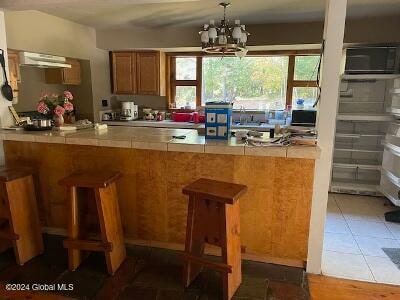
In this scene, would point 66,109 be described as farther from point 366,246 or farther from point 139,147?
point 366,246

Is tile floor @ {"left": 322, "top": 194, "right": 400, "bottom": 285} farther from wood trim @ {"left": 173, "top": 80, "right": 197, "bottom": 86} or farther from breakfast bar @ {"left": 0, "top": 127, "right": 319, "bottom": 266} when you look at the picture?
wood trim @ {"left": 173, "top": 80, "right": 197, "bottom": 86}

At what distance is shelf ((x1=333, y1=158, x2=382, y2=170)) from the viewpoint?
4.17 meters

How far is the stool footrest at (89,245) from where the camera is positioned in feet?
7.00

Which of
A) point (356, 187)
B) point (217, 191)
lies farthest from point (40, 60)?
point (356, 187)

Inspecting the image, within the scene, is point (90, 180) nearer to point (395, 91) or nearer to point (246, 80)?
point (395, 91)

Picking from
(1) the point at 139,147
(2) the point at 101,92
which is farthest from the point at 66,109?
(2) the point at 101,92

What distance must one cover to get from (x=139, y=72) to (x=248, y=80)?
1.92 metres

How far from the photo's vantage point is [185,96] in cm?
557

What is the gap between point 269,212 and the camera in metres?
2.28

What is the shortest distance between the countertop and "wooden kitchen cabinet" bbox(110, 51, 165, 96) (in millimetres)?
→ 2582

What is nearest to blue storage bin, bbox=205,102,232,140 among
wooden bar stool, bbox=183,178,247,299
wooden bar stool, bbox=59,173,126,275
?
wooden bar stool, bbox=183,178,247,299

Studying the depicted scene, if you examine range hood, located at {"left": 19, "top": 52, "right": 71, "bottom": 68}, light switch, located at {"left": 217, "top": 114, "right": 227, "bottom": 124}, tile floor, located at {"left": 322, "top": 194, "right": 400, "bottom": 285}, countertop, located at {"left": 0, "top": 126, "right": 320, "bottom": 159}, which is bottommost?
tile floor, located at {"left": 322, "top": 194, "right": 400, "bottom": 285}

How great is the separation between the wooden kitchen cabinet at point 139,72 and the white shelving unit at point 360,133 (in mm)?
2930

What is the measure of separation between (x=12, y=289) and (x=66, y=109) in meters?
1.55
